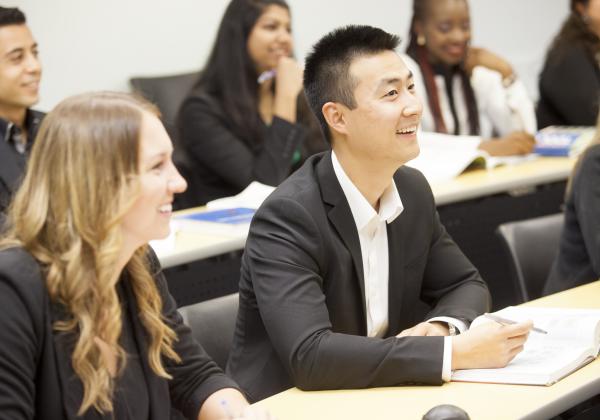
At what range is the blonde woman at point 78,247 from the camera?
4.82 ft

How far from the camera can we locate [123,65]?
470 centimetres

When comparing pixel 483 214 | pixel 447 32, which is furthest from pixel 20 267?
pixel 447 32

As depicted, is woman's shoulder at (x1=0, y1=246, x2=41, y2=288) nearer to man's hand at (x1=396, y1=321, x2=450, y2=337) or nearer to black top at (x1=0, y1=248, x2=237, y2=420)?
black top at (x1=0, y1=248, x2=237, y2=420)

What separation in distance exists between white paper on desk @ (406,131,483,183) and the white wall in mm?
793

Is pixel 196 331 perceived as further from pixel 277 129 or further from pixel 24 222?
pixel 277 129

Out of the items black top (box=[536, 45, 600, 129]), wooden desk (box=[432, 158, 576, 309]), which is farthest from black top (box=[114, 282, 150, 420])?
black top (box=[536, 45, 600, 129])

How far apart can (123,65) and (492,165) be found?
1931 mm

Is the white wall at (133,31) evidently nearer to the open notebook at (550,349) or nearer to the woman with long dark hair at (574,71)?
the woman with long dark hair at (574,71)

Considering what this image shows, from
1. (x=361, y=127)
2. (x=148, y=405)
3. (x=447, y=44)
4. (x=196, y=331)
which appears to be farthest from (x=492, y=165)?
(x=148, y=405)

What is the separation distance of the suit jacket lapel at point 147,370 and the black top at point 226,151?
220cm

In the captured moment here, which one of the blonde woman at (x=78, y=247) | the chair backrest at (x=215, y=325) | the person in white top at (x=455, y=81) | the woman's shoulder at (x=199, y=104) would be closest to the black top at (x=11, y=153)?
the woman's shoulder at (x=199, y=104)

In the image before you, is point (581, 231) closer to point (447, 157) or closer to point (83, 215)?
point (447, 157)

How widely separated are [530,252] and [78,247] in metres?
1.59

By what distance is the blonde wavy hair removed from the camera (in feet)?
4.93
